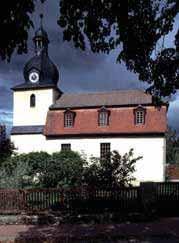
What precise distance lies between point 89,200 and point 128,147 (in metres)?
30.5

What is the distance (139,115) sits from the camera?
50375mm

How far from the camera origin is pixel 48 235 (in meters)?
14.9

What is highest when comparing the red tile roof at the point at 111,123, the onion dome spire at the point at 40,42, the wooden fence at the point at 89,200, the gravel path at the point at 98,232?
the onion dome spire at the point at 40,42

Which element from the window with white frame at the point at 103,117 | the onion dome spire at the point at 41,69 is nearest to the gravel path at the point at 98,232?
the window with white frame at the point at 103,117

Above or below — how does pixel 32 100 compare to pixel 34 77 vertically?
below

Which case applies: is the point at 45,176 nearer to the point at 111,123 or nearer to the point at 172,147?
the point at 111,123

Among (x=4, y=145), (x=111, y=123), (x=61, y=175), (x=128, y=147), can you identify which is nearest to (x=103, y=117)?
(x=111, y=123)

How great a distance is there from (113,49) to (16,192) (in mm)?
10338

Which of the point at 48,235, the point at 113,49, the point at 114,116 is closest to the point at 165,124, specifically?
the point at 114,116

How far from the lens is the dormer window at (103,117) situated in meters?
51.0

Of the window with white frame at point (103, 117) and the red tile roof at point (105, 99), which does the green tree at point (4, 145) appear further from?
the red tile roof at point (105, 99)

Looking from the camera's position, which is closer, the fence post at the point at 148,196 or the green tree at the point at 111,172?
the fence post at the point at 148,196

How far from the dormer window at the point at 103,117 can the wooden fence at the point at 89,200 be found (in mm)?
30640

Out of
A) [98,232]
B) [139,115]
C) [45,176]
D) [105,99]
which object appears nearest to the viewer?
[98,232]
